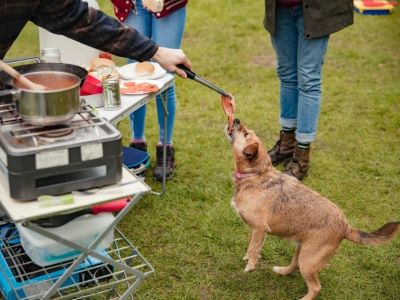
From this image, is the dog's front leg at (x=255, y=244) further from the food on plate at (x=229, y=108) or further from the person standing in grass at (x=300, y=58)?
the person standing in grass at (x=300, y=58)

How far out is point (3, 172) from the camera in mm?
2453

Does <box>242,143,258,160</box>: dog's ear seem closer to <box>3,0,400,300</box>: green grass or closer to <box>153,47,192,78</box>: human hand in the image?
<box>153,47,192,78</box>: human hand

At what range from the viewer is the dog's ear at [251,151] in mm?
3527

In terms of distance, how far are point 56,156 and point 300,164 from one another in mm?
2864

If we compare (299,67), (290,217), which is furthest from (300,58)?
(290,217)

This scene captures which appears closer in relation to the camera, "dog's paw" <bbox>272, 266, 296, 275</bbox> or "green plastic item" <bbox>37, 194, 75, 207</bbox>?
"green plastic item" <bbox>37, 194, 75, 207</bbox>

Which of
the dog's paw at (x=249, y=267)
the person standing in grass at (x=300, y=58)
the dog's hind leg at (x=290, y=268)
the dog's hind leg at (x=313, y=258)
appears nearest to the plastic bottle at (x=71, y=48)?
the person standing in grass at (x=300, y=58)

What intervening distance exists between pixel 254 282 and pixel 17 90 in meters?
1.97

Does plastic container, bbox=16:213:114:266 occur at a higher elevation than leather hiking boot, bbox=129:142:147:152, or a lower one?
higher

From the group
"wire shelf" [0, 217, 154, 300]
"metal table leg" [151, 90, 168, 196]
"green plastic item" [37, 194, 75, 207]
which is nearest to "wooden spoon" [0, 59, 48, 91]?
"green plastic item" [37, 194, 75, 207]

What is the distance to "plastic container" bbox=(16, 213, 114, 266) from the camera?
274 centimetres

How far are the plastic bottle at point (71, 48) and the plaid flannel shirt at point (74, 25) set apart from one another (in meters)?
1.26

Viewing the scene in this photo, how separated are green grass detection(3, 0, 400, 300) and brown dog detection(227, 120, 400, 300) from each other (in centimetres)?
30

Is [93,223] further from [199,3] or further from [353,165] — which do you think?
[199,3]
